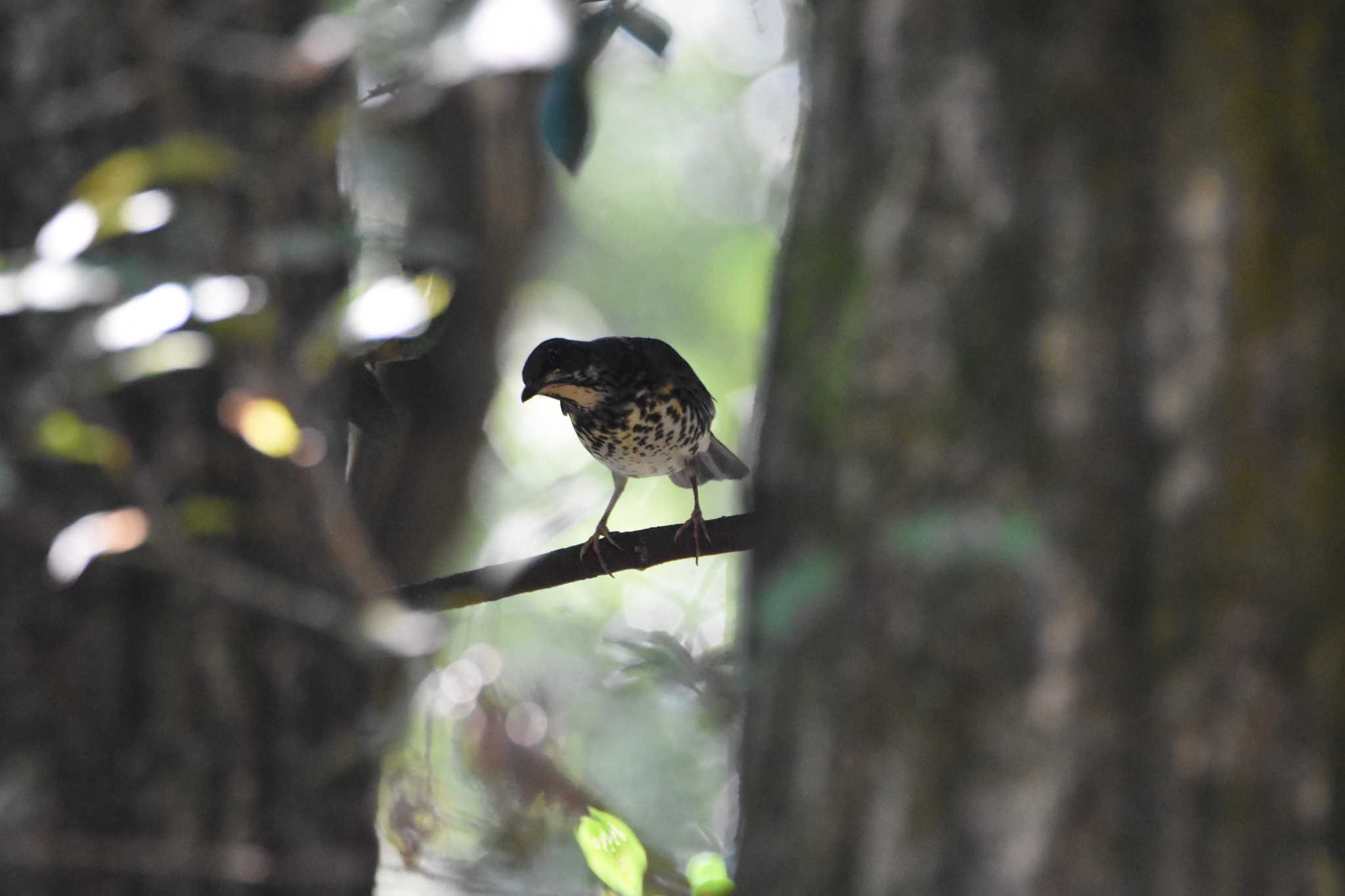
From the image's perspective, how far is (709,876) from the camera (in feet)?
6.74

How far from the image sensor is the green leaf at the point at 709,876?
195 cm

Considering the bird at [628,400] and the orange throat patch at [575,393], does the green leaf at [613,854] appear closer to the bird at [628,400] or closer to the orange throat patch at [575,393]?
the bird at [628,400]

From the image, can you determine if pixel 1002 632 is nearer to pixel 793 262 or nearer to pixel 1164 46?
pixel 793 262

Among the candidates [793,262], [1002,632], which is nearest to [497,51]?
[793,262]

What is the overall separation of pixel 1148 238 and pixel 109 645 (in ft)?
6.96

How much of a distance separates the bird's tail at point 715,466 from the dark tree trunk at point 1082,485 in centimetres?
450

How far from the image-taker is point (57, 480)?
A: 258 centimetres

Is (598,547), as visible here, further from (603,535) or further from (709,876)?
(709,876)

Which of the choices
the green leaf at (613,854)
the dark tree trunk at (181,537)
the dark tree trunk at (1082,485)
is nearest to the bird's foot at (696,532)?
the dark tree trunk at (181,537)

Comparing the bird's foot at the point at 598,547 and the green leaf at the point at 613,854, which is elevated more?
the green leaf at the point at 613,854

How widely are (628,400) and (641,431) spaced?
127 millimetres

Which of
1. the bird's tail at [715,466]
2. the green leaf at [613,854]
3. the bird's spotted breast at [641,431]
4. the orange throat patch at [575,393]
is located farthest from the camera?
the bird's tail at [715,466]

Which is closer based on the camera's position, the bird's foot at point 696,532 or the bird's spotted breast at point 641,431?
the bird's foot at point 696,532

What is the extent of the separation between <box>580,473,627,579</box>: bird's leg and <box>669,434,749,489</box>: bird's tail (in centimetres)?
25
